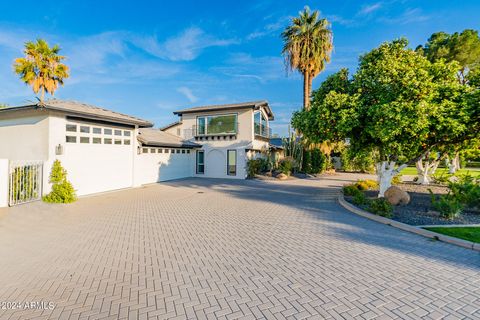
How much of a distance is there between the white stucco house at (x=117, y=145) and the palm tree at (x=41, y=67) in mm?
6578

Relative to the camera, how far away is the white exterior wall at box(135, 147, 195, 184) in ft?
55.2

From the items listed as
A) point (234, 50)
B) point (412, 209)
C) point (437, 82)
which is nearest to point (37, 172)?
point (412, 209)

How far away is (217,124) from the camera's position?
21891 millimetres

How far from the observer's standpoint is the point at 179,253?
16.8 feet

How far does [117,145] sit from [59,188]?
427 centimetres

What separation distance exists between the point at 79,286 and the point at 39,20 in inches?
722

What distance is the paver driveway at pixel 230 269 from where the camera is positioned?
3229mm

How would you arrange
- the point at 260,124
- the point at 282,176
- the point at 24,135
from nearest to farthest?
the point at 24,135 → the point at 282,176 → the point at 260,124

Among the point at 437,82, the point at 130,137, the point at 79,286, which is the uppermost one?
the point at 437,82

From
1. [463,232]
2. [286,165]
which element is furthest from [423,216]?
[286,165]

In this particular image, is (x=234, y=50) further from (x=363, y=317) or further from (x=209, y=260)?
(x=363, y=317)

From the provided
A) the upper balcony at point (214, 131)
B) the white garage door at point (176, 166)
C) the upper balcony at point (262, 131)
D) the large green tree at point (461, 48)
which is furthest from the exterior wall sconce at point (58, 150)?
the large green tree at point (461, 48)

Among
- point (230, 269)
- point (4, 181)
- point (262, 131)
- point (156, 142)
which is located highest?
point (262, 131)

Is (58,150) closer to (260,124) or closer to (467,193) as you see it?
(260,124)
